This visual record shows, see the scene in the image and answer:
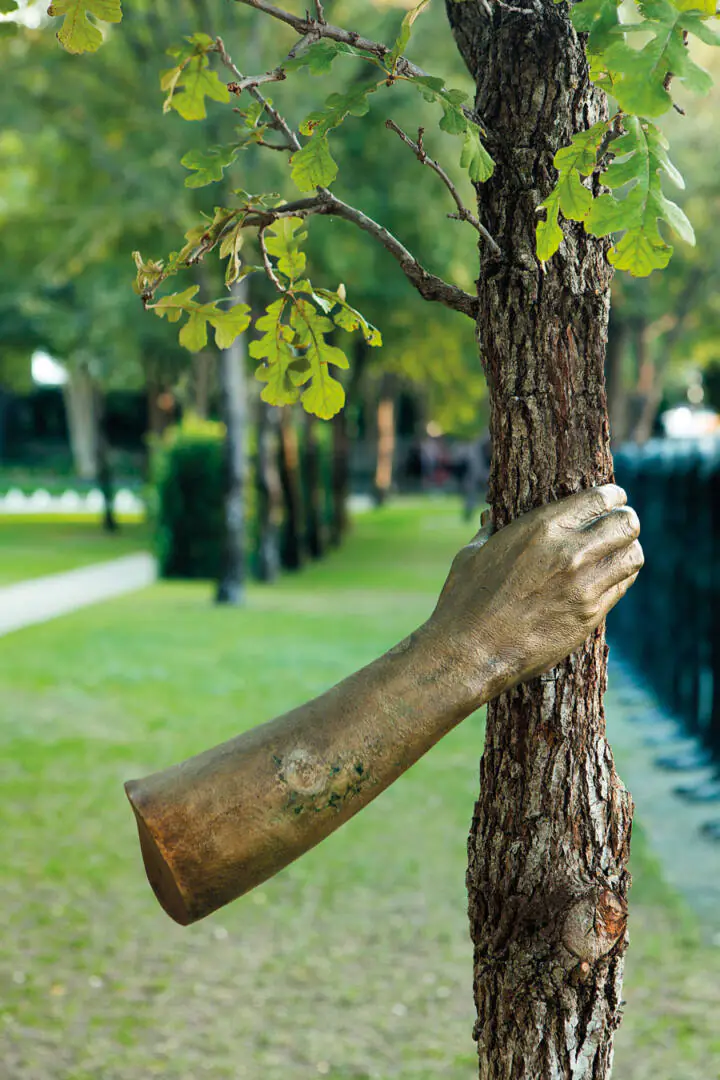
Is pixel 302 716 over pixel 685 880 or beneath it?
over

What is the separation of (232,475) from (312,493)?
231 inches

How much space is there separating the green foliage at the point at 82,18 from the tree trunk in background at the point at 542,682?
0.68 metres

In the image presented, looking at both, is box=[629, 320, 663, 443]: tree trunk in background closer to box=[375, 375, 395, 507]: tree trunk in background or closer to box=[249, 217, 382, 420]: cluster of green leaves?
box=[375, 375, 395, 507]: tree trunk in background

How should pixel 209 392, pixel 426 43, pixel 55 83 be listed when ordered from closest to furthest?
1. pixel 55 83
2. pixel 426 43
3. pixel 209 392

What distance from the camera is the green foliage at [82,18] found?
1805 millimetres

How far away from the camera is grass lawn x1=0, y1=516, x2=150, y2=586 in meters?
19.3

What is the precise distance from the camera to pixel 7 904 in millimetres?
5328

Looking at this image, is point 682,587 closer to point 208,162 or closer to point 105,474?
point 208,162

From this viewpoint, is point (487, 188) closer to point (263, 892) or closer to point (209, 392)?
point (263, 892)

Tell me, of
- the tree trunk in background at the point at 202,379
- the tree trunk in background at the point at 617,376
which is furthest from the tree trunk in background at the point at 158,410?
the tree trunk in background at the point at 617,376

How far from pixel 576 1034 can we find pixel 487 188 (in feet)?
4.95

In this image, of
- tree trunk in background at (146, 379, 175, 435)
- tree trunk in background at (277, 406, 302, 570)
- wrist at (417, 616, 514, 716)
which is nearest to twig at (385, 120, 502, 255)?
wrist at (417, 616, 514, 716)

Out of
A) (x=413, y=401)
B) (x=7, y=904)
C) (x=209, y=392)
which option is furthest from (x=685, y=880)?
(x=413, y=401)

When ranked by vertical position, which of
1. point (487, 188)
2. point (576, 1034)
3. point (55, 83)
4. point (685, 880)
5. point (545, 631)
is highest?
point (55, 83)
